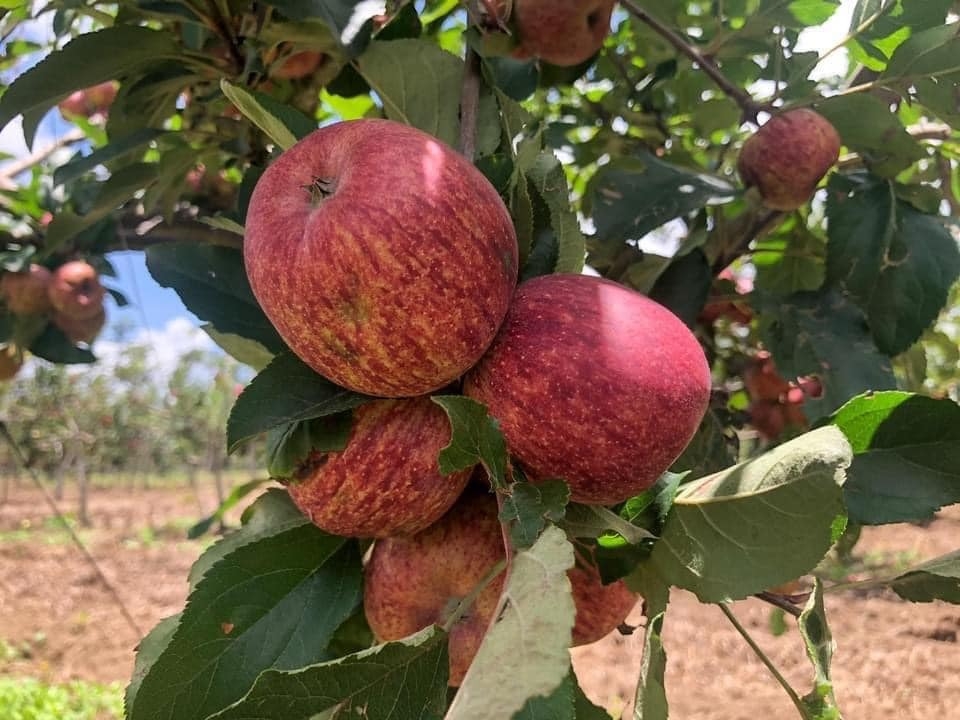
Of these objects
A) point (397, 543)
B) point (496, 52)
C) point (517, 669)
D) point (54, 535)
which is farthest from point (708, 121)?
point (54, 535)

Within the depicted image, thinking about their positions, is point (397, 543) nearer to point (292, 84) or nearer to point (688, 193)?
point (688, 193)

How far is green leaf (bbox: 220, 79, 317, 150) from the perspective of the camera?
2.38ft

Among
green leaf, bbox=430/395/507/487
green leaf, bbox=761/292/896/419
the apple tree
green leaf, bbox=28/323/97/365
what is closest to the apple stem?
the apple tree

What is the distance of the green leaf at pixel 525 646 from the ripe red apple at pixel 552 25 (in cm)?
87

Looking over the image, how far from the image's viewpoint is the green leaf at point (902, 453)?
0.73 m

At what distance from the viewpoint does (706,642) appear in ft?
16.1

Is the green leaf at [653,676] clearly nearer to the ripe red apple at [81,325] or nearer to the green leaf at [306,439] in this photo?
the green leaf at [306,439]

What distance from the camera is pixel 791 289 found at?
1604 mm

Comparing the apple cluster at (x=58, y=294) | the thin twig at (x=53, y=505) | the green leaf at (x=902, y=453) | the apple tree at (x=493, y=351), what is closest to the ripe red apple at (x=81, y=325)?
the apple cluster at (x=58, y=294)

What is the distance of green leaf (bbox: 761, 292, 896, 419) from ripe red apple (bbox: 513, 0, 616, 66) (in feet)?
1.63

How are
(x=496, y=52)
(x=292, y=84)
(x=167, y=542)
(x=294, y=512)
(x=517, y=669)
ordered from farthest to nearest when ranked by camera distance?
(x=167, y=542) < (x=292, y=84) < (x=496, y=52) < (x=294, y=512) < (x=517, y=669)

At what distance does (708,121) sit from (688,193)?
63 centimetres

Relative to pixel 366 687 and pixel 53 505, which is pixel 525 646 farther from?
pixel 53 505

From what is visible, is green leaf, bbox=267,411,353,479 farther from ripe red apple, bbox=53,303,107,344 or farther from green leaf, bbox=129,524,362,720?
ripe red apple, bbox=53,303,107,344
